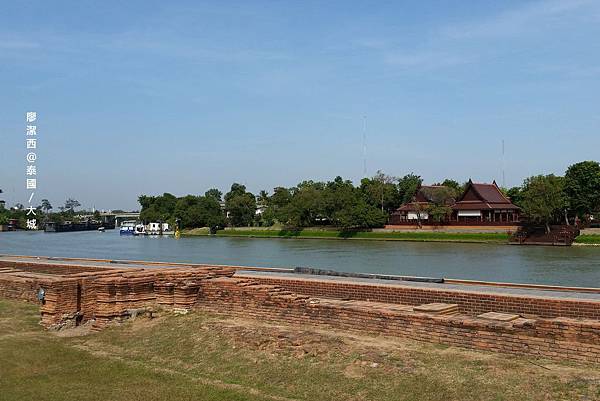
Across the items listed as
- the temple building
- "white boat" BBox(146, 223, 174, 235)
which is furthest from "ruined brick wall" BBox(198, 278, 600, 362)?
"white boat" BBox(146, 223, 174, 235)

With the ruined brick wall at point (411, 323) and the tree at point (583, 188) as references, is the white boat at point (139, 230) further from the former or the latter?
the ruined brick wall at point (411, 323)

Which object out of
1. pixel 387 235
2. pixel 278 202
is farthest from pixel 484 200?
pixel 278 202

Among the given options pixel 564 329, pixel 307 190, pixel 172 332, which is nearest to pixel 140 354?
pixel 172 332

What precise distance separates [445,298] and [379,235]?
4666 centimetres

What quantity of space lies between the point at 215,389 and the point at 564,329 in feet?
13.0

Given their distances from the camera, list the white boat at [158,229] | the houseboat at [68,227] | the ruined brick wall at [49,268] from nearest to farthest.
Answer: the ruined brick wall at [49,268] → the white boat at [158,229] → the houseboat at [68,227]

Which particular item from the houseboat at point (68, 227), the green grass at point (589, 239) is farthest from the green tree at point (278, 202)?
the houseboat at point (68, 227)

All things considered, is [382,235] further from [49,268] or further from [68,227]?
[68,227]

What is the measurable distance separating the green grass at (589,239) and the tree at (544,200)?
2.81 m

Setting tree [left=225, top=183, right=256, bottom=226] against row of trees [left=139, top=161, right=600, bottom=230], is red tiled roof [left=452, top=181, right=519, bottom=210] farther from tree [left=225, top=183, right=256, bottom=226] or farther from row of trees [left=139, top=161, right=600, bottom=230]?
tree [left=225, top=183, right=256, bottom=226]

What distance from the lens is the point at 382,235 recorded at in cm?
5544

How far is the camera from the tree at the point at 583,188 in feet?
149

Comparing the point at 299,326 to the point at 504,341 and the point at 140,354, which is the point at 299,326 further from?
the point at 504,341

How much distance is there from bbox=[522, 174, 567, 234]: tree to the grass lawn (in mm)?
39198
